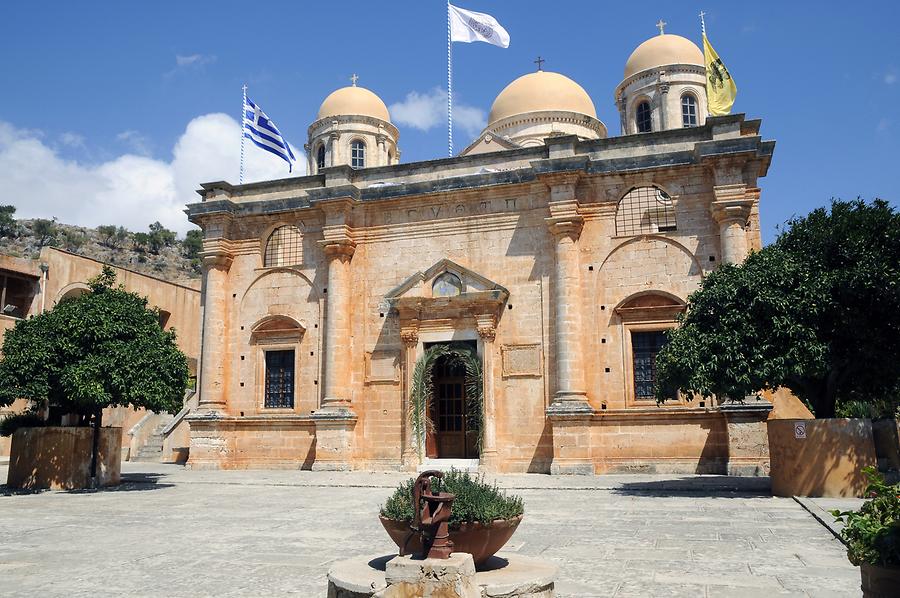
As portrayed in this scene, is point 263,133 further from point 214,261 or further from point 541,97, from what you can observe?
point 541,97

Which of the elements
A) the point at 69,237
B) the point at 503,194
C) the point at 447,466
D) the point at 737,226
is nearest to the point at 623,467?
the point at 447,466

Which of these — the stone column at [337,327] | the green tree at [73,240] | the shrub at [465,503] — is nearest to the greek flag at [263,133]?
the stone column at [337,327]

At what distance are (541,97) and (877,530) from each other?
94.3 ft

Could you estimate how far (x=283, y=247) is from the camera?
23.7 metres

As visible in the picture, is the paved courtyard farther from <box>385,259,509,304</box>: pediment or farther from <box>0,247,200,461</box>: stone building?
<box>0,247,200,461</box>: stone building

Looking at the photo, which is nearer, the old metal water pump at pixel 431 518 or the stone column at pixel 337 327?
the old metal water pump at pixel 431 518

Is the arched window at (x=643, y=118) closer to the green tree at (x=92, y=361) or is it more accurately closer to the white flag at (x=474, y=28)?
the white flag at (x=474, y=28)

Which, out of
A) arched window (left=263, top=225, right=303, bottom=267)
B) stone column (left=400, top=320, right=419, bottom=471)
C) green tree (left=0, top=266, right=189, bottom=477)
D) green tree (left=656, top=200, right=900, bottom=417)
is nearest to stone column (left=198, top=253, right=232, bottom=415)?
arched window (left=263, top=225, right=303, bottom=267)

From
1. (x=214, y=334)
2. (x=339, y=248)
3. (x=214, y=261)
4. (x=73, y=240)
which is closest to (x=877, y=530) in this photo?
(x=339, y=248)

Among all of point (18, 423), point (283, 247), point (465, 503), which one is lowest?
point (465, 503)

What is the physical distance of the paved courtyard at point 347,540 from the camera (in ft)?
22.7

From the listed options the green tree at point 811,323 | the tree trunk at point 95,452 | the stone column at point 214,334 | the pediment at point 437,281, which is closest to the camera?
the green tree at point 811,323

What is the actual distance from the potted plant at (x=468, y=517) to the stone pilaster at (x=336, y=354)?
1486cm

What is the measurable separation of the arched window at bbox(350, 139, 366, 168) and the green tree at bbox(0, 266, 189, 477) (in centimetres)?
2110
